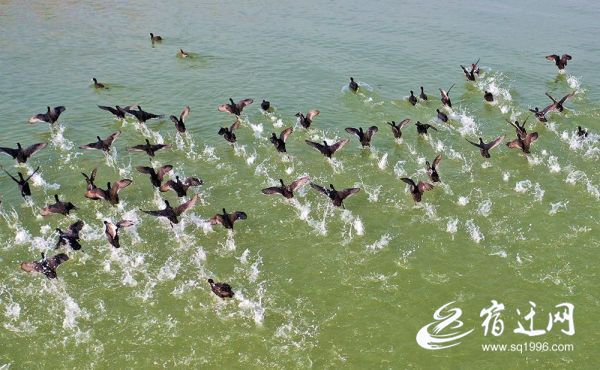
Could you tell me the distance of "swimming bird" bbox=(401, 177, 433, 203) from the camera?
15452 millimetres

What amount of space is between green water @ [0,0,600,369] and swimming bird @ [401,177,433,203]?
18.5 inches

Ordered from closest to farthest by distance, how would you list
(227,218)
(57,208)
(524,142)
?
(227,218), (57,208), (524,142)

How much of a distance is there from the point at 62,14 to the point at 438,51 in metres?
26.2

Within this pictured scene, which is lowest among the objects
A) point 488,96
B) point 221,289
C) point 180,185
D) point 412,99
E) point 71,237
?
point 221,289

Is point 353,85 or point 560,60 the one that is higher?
point 560,60

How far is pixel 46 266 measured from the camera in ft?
40.2

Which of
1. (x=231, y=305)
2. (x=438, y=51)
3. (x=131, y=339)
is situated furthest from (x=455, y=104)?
(x=131, y=339)

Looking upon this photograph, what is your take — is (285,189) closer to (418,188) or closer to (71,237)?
(418,188)

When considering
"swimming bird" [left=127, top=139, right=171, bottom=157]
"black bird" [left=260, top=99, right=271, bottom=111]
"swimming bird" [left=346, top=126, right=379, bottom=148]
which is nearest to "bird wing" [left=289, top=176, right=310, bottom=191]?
"swimming bird" [left=346, top=126, right=379, bottom=148]

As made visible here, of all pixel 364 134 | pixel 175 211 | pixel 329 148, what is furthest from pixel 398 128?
pixel 175 211

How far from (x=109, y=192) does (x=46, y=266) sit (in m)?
3.60

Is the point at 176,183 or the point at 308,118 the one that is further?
the point at 308,118

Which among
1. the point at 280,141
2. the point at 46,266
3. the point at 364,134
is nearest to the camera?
the point at 46,266

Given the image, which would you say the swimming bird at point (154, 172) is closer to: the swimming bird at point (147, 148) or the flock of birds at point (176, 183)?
the flock of birds at point (176, 183)
